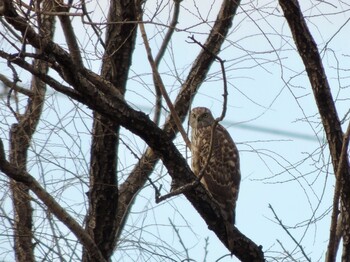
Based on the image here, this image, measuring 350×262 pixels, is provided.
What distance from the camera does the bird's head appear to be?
761 centimetres

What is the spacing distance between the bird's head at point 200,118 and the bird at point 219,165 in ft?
0.35

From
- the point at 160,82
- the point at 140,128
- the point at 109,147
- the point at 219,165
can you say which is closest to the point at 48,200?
the point at 140,128

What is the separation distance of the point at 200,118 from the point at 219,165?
890 millimetres

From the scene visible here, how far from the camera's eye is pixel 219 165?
22.6 feet

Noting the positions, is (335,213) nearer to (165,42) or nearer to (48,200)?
(48,200)

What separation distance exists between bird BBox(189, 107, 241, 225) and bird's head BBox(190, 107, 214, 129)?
108 millimetres

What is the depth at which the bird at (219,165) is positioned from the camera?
6582 millimetres

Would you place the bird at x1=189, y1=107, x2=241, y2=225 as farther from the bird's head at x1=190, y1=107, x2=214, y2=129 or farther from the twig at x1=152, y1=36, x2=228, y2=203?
the twig at x1=152, y1=36, x2=228, y2=203

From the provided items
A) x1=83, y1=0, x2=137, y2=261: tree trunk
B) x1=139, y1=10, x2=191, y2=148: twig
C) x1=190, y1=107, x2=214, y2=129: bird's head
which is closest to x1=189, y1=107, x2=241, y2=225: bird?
x1=190, y1=107, x2=214, y2=129: bird's head

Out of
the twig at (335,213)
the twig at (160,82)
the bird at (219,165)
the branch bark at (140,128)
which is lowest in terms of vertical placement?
the twig at (335,213)

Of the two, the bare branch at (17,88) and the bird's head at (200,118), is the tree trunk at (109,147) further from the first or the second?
the bird's head at (200,118)

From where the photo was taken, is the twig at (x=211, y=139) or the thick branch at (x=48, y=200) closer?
the twig at (x=211, y=139)

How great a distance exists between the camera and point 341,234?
16.5ft

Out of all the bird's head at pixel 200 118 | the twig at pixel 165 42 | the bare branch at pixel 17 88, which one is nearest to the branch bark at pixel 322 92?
the twig at pixel 165 42
